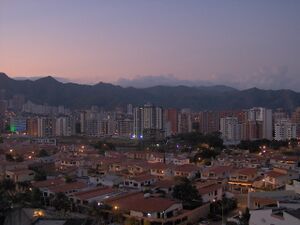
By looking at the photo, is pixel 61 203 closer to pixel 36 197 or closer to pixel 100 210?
pixel 36 197

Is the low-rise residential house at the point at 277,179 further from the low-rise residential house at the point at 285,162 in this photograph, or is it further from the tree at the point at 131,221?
the tree at the point at 131,221

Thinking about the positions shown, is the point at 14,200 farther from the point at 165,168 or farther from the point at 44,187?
the point at 165,168

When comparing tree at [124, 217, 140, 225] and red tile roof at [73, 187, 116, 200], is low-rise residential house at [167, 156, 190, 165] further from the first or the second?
tree at [124, 217, 140, 225]

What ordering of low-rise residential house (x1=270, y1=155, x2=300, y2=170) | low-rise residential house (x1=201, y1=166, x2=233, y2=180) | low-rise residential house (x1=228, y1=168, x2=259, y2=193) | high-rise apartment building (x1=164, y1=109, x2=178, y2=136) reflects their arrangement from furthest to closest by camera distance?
high-rise apartment building (x1=164, y1=109, x2=178, y2=136) → low-rise residential house (x1=270, y1=155, x2=300, y2=170) → low-rise residential house (x1=201, y1=166, x2=233, y2=180) → low-rise residential house (x1=228, y1=168, x2=259, y2=193)

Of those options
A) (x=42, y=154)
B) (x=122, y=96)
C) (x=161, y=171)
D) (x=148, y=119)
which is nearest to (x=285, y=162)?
(x=161, y=171)

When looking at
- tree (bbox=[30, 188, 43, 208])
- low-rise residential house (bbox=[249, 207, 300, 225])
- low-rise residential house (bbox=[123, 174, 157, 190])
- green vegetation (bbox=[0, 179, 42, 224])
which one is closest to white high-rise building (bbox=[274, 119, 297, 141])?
low-rise residential house (bbox=[123, 174, 157, 190])

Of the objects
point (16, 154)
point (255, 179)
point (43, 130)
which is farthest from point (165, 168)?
point (43, 130)
